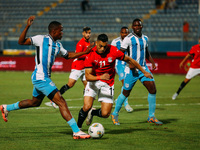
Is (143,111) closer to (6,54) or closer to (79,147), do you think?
A: (79,147)

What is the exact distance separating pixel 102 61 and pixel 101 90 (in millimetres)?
592

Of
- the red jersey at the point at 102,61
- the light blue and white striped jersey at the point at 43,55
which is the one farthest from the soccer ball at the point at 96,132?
the light blue and white striped jersey at the point at 43,55

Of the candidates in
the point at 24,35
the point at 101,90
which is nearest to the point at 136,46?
the point at 101,90

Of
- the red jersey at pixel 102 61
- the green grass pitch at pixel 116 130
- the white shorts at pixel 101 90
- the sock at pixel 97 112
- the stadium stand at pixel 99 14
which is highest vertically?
the stadium stand at pixel 99 14

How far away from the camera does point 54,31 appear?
7180 mm

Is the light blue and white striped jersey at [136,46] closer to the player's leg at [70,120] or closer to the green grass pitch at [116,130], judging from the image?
the green grass pitch at [116,130]

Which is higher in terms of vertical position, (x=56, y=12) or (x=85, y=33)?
(x=56, y=12)

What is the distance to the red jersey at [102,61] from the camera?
24.1ft

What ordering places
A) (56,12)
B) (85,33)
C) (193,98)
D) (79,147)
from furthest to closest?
1. (56,12)
2. (193,98)
3. (85,33)
4. (79,147)

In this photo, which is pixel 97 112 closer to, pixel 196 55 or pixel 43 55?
pixel 43 55

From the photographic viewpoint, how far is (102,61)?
7.39 m

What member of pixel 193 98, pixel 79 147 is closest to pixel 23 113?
pixel 79 147

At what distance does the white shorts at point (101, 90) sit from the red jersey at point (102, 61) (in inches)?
4.6

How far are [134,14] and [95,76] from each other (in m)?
26.5
